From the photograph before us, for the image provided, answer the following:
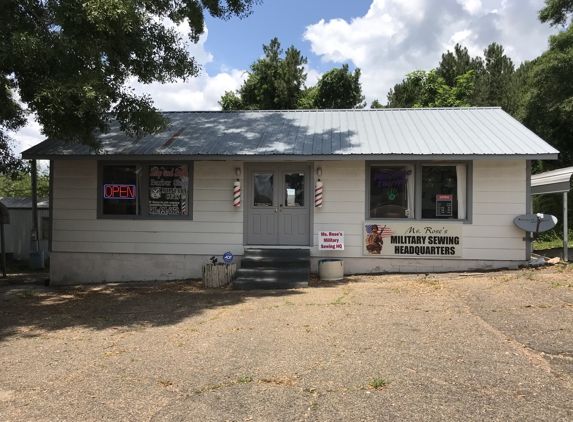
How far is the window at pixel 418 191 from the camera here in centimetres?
1046

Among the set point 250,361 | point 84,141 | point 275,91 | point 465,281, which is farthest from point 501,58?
point 250,361

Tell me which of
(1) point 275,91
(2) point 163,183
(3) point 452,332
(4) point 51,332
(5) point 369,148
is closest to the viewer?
(3) point 452,332

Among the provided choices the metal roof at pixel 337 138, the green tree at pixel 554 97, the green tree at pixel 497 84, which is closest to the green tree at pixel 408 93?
the green tree at pixel 497 84

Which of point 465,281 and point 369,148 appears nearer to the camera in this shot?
point 465,281

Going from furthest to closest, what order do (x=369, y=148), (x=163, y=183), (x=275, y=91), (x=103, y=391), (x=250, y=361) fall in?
1. (x=275, y=91)
2. (x=163, y=183)
3. (x=369, y=148)
4. (x=250, y=361)
5. (x=103, y=391)

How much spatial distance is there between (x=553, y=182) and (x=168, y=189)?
8701 mm

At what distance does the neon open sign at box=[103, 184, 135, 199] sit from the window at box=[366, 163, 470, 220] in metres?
5.39

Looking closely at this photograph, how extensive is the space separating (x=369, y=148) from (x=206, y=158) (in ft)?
11.4

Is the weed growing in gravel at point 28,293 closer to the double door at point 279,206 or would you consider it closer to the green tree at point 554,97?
the double door at point 279,206

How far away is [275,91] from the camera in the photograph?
85.8ft

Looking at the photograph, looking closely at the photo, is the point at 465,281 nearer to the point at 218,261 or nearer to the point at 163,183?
the point at 218,261

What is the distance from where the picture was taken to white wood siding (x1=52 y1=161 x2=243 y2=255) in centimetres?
1092

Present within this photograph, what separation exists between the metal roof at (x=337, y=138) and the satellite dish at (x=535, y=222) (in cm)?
125

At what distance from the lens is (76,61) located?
25.8ft
